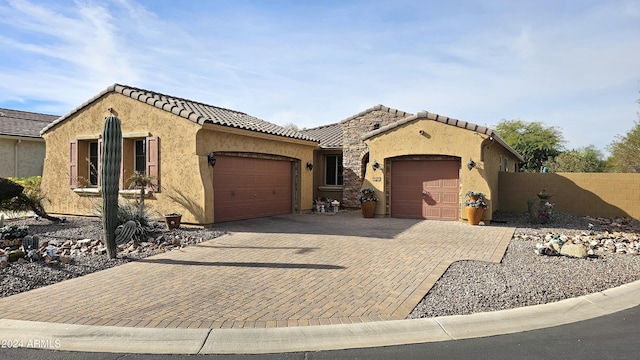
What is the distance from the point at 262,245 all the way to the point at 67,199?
9.44m

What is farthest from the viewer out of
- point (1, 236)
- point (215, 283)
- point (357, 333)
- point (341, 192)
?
point (341, 192)

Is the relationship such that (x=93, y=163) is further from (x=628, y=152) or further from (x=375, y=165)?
(x=628, y=152)

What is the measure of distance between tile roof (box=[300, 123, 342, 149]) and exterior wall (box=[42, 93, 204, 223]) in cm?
949

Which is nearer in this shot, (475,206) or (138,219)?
(138,219)

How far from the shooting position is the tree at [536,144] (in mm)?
42562

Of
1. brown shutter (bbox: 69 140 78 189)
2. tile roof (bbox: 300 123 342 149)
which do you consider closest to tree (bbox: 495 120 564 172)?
tile roof (bbox: 300 123 342 149)

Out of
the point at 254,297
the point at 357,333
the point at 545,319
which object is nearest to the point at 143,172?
the point at 254,297

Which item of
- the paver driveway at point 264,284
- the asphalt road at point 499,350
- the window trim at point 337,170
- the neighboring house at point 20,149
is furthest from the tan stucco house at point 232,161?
the asphalt road at point 499,350

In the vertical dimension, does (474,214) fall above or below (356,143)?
below

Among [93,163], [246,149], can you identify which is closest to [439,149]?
[246,149]

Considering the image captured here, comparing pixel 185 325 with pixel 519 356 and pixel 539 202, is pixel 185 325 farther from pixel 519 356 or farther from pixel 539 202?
pixel 539 202

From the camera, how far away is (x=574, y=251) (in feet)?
29.2

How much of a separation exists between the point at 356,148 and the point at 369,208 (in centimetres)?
508

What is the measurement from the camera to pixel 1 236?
924 cm
